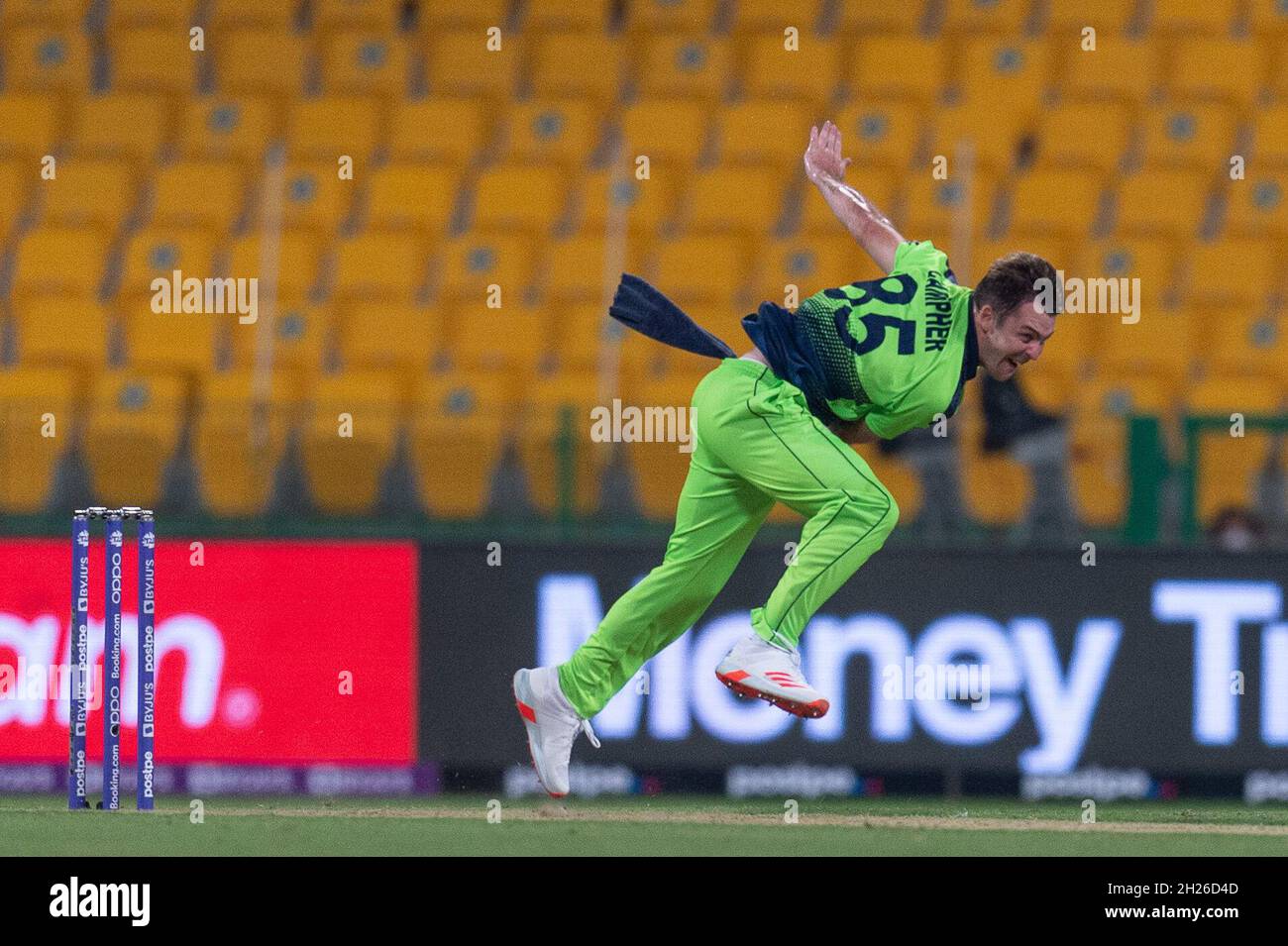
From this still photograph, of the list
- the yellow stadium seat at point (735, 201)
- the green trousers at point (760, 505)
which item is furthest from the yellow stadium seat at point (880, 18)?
the green trousers at point (760, 505)

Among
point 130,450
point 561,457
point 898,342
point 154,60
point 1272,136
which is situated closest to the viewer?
point 898,342

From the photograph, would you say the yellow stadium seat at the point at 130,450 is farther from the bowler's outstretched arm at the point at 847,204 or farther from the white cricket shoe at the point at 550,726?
the bowler's outstretched arm at the point at 847,204

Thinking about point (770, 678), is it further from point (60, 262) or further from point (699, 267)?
point (60, 262)

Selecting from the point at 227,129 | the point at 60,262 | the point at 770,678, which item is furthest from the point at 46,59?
the point at 770,678

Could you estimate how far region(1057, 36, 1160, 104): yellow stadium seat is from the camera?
16250 mm

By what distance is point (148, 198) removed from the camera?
644 inches

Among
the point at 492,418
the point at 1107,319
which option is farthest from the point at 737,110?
the point at 492,418

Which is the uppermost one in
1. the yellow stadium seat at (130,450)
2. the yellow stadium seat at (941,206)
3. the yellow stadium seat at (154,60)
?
the yellow stadium seat at (154,60)

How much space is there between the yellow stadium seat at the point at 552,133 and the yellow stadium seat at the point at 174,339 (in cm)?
235

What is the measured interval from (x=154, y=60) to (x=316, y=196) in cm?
201

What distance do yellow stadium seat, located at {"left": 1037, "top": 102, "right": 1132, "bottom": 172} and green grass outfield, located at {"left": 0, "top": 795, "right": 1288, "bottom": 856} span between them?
5.64 metres

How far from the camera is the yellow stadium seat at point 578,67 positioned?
1661 cm

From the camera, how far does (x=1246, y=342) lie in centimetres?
1446

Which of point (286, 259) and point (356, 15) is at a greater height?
point (356, 15)
